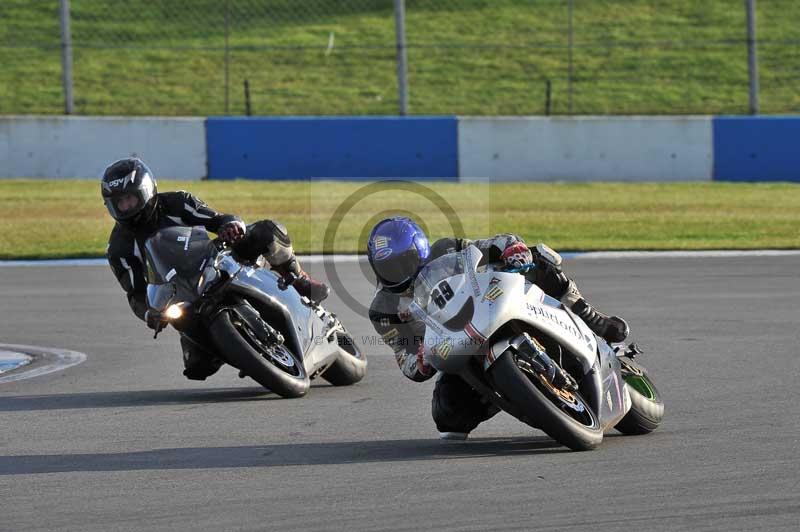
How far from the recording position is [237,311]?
319 inches

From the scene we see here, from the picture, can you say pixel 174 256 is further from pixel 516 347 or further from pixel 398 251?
pixel 516 347

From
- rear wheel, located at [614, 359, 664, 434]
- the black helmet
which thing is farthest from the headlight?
rear wheel, located at [614, 359, 664, 434]

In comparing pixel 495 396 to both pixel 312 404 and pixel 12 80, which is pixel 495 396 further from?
pixel 12 80

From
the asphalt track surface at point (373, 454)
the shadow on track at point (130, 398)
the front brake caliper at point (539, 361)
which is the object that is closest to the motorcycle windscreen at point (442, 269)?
the front brake caliper at point (539, 361)

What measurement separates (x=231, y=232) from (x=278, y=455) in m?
1.89

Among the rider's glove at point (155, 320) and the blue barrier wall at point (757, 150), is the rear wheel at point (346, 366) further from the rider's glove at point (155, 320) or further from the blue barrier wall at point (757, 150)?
the blue barrier wall at point (757, 150)

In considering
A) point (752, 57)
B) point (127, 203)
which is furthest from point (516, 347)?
point (752, 57)

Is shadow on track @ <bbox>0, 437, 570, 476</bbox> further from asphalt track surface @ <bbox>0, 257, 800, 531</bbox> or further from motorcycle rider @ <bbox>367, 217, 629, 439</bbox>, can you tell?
motorcycle rider @ <bbox>367, 217, 629, 439</bbox>

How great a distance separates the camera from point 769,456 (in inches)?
249

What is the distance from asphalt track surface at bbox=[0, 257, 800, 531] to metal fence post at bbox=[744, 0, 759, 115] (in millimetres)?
12924

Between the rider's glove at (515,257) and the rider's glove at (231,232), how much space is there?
2.35m

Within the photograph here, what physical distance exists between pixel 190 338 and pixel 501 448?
2350 mm

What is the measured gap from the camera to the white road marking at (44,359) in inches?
367

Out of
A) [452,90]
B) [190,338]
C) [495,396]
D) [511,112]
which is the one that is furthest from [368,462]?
[452,90]
